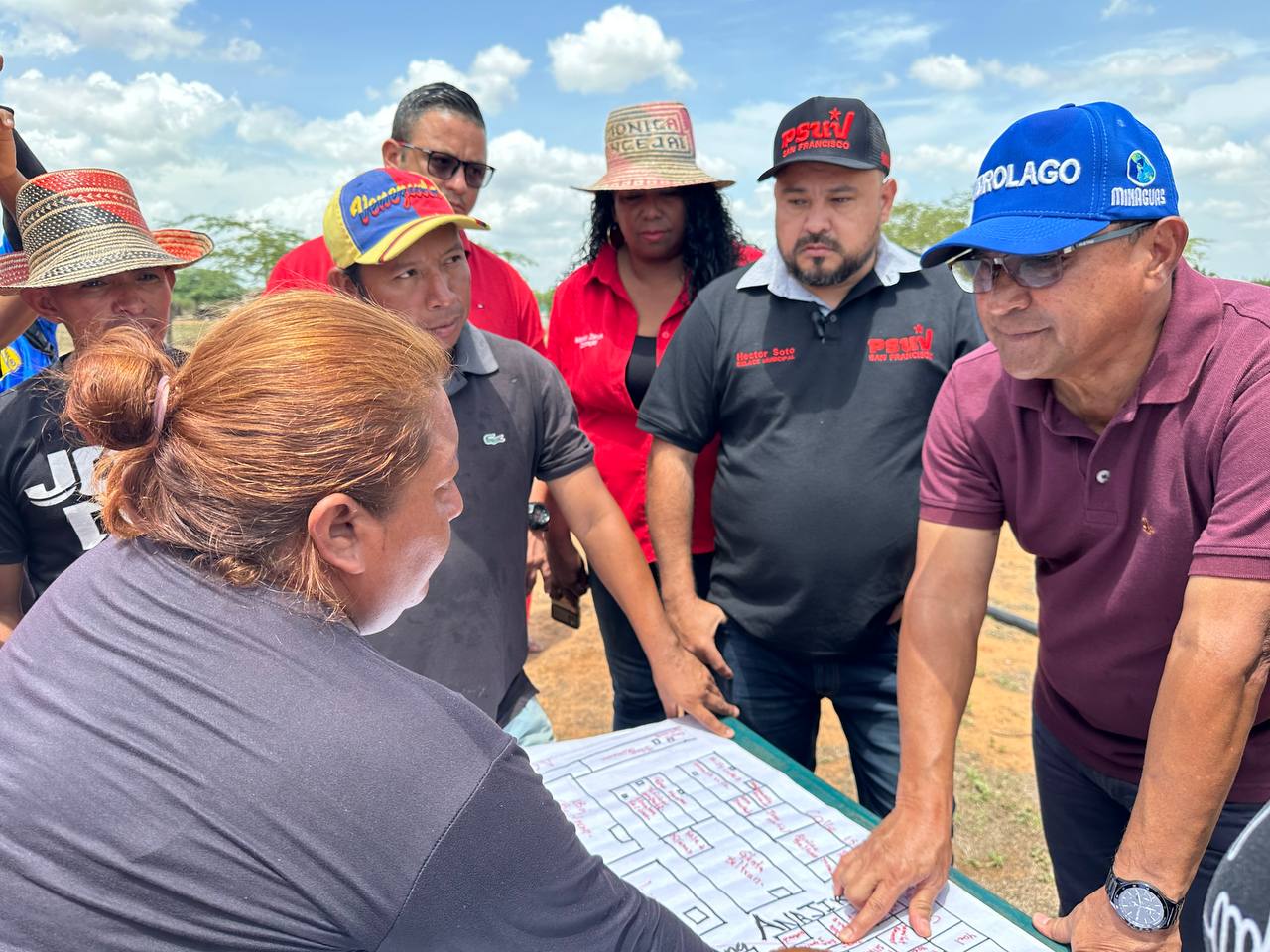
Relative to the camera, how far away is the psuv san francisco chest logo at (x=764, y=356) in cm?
226

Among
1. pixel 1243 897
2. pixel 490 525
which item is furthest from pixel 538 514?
pixel 1243 897

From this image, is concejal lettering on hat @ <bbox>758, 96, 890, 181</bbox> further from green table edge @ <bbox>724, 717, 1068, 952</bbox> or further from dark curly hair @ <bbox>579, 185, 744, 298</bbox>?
green table edge @ <bbox>724, 717, 1068, 952</bbox>

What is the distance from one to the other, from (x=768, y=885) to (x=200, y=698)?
36.8 inches

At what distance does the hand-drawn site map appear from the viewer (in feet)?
4.31

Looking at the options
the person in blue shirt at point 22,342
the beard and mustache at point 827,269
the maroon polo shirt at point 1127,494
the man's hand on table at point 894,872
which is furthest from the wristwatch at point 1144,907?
the person in blue shirt at point 22,342

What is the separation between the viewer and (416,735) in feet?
2.90

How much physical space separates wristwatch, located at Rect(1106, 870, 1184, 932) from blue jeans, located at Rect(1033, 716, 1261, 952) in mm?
Result: 373

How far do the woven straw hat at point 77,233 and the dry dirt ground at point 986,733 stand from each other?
9.44 feet

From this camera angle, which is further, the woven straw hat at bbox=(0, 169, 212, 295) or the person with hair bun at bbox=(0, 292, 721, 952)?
the woven straw hat at bbox=(0, 169, 212, 295)

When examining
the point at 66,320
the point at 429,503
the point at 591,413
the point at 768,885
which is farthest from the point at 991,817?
the point at 66,320

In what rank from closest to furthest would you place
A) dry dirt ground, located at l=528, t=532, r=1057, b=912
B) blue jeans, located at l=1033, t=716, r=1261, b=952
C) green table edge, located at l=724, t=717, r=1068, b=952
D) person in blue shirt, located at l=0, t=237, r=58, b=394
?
green table edge, located at l=724, t=717, r=1068, b=952 < blue jeans, located at l=1033, t=716, r=1261, b=952 < person in blue shirt, located at l=0, t=237, r=58, b=394 < dry dirt ground, located at l=528, t=532, r=1057, b=912

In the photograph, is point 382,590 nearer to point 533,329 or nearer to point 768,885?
point 768,885

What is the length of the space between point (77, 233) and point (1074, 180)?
6.70 ft

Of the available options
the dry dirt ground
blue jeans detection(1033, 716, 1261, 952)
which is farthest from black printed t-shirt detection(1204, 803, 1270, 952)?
the dry dirt ground
